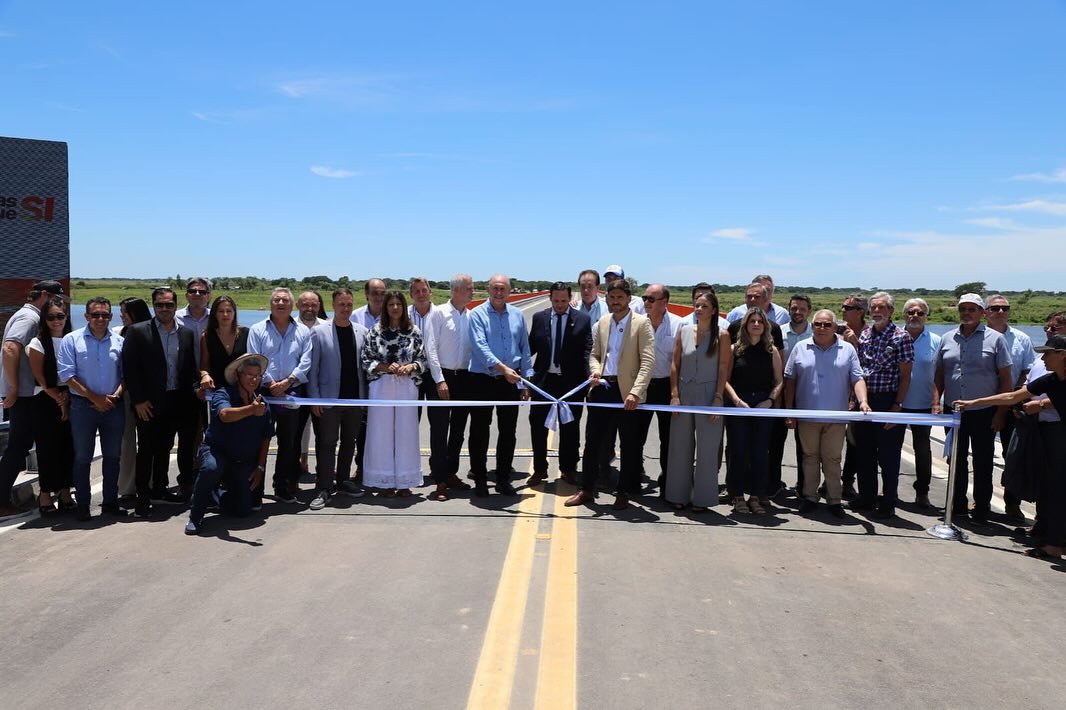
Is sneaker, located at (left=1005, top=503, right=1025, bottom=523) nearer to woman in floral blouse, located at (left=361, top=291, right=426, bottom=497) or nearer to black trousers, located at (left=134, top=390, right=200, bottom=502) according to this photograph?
woman in floral blouse, located at (left=361, top=291, right=426, bottom=497)

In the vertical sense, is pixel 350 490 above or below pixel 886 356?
below

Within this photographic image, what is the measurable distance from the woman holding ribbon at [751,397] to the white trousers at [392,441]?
3.12 m

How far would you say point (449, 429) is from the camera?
324 inches

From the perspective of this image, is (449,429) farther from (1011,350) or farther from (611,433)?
(1011,350)

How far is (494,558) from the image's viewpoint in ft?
19.3

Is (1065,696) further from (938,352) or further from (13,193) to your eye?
(13,193)

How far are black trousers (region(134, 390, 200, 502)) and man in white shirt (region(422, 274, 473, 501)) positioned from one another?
2309mm

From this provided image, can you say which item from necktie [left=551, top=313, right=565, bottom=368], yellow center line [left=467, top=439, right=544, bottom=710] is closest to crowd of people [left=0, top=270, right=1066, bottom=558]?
necktie [left=551, top=313, right=565, bottom=368]

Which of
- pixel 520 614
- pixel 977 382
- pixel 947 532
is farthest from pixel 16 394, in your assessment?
pixel 977 382

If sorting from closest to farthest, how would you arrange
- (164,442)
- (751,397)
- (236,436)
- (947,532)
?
(947,532)
(236,436)
(164,442)
(751,397)

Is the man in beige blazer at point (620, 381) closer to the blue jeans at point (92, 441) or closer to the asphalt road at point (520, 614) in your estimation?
the asphalt road at point (520, 614)

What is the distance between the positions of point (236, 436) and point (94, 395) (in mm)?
1220

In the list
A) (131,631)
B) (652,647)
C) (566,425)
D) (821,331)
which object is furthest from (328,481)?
(821,331)

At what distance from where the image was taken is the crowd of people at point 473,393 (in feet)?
22.8
